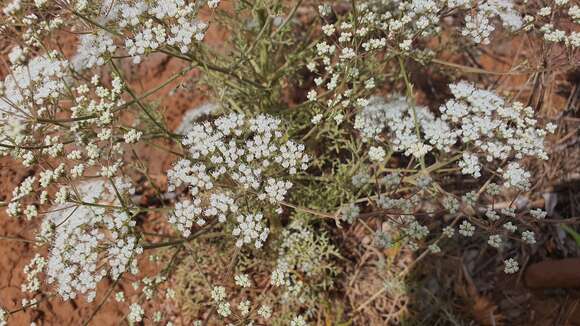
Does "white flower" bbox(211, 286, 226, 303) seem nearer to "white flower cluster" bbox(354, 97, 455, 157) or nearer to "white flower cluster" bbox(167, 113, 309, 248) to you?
"white flower cluster" bbox(167, 113, 309, 248)

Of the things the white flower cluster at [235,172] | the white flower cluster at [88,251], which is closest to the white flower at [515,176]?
the white flower cluster at [235,172]

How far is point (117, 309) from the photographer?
4.45 m

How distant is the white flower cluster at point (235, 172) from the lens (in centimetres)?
307

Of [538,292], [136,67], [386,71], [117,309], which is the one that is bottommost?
[538,292]

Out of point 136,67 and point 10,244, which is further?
point 136,67

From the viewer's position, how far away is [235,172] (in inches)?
126

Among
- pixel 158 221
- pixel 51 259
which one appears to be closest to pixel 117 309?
pixel 158 221

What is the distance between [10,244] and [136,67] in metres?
2.44

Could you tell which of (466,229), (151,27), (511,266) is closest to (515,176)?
(466,229)

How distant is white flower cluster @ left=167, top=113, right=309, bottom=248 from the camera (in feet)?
10.1

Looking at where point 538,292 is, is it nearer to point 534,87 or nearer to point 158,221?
point 534,87

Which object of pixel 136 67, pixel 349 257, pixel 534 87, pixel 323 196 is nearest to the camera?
pixel 323 196

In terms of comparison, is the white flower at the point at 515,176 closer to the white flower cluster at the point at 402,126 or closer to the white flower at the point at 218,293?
the white flower cluster at the point at 402,126

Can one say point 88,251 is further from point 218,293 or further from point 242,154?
point 242,154
